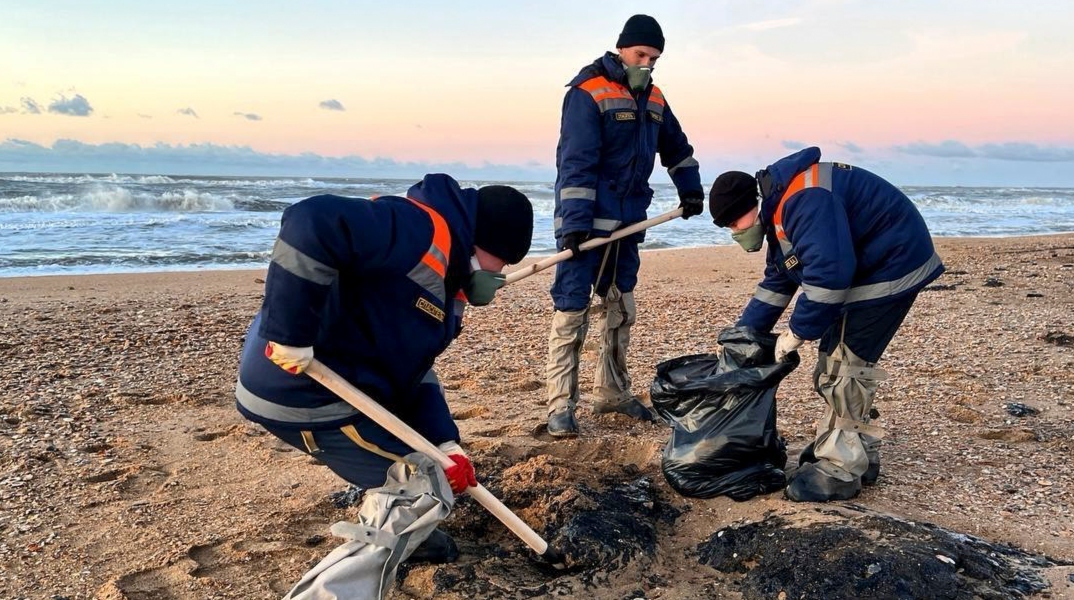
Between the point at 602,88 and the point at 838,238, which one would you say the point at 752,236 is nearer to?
the point at 838,238

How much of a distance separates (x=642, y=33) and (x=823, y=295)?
6.60ft

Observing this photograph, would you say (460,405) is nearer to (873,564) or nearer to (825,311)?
(825,311)

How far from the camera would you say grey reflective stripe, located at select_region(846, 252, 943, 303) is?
Result: 3582 mm

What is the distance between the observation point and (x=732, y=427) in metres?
3.74

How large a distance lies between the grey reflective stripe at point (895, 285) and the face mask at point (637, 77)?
174cm

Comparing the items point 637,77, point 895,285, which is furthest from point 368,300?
point 637,77

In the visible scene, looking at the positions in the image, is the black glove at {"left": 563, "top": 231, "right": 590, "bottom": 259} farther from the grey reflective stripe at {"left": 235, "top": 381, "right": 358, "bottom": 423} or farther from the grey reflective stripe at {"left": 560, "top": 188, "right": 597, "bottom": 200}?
the grey reflective stripe at {"left": 235, "top": 381, "right": 358, "bottom": 423}

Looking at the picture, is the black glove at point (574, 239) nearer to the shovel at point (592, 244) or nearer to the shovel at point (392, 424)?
the shovel at point (592, 244)

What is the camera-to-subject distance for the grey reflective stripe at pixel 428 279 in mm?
2518

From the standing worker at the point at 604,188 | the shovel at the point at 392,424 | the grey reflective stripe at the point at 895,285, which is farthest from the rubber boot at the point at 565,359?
the shovel at the point at 392,424

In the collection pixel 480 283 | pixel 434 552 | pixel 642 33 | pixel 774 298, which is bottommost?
pixel 434 552

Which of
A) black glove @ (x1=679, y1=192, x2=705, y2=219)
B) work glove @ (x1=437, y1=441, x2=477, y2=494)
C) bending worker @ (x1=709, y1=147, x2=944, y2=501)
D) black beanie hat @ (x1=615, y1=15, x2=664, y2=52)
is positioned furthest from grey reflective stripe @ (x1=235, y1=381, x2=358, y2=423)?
black glove @ (x1=679, y1=192, x2=705, y2=219)

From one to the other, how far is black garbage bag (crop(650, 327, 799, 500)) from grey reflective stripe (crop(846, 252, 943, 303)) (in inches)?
16.8

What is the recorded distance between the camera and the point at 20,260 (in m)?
12.5
